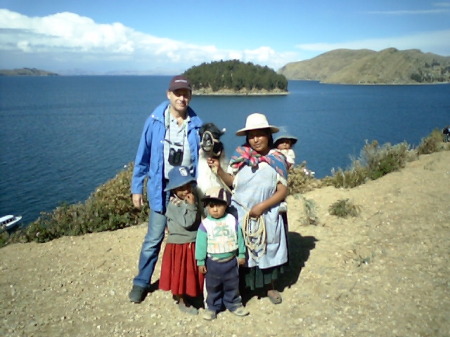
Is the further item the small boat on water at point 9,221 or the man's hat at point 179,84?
the small boat on water at point 9,221

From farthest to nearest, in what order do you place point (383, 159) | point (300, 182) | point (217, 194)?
point (383, 159) < point (300, 182) < point (217, 194)

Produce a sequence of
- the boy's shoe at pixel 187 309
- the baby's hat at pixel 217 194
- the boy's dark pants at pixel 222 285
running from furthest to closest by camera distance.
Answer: the boy's shoe at pixel 187 309, the boy's dark pants at pixel 222 285, the baby's hat at pixel 217 194

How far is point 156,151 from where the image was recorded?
146 inches

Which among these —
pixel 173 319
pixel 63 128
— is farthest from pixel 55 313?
pixel 63 128

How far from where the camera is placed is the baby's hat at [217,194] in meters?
3.22

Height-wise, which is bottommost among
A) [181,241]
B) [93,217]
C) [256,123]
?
[93,217]

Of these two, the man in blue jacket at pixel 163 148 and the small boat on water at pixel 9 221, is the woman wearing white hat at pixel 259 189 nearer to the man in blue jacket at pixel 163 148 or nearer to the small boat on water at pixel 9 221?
the man in blue jacket at pixel 163 148

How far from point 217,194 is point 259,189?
18.5 inches

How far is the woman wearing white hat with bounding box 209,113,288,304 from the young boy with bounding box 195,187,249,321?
0.51 ft

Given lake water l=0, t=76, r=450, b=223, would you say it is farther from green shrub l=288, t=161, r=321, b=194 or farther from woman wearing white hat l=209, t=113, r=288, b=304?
woman wearing white hat l=209, t=113, r=288, b=304

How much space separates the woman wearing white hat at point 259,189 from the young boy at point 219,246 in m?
0.16

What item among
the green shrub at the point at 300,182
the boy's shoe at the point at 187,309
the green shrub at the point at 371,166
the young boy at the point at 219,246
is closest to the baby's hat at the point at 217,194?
the young boy at the point at 219,246

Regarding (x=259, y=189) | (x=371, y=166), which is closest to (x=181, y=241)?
(x=259, y=189)

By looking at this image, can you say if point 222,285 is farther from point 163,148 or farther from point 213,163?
point 163,148
